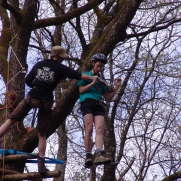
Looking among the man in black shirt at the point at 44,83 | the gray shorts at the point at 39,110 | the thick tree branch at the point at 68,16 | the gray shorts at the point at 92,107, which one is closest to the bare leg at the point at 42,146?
the man in black shirt at the point at 44,83

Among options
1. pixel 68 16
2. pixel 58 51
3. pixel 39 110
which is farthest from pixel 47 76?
pixel 68 16

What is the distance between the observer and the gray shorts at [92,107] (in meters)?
6.57

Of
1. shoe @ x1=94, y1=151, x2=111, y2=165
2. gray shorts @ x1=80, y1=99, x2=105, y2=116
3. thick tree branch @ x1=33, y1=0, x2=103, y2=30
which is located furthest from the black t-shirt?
thick tree branch @ x1=33, y1=0, x2=103, y2=30

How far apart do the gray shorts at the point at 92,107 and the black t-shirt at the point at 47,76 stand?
1.26 ft

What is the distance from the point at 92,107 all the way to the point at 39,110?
2.54 feet

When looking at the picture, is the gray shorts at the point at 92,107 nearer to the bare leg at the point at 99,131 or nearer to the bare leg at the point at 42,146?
the bare leg at the point at 99,131

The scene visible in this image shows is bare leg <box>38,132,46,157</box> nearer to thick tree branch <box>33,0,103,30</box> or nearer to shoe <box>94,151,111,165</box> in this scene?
shoe <box>94,151,111,165</box>

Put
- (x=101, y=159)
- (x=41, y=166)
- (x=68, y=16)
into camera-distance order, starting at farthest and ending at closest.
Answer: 1. (x=68, y=16)
2. (x=41, y=166)
3. (x=101, y=159)

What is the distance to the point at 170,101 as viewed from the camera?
12930 millimetres

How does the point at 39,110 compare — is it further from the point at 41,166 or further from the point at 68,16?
the point at 68,16

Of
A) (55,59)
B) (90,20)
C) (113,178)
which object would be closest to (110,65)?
(90,20)

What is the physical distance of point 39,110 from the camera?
22.1 ft

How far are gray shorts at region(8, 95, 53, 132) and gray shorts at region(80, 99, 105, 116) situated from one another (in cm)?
48

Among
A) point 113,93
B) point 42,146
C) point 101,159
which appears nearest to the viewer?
point 101,159
